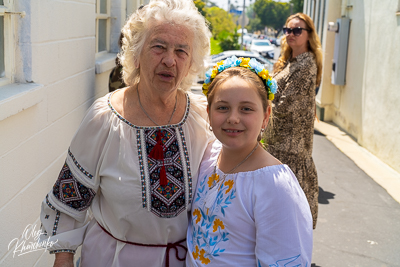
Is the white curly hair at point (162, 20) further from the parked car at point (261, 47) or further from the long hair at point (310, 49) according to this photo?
the parked car at point (261, 47)

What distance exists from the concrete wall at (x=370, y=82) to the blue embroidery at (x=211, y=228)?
570 cm

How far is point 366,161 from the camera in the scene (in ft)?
25.8

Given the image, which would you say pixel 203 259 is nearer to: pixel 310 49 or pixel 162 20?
pixel 162 20

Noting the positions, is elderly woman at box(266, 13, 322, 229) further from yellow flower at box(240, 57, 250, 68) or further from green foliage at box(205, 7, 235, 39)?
green foliage at box(205, 7, 235, 39)

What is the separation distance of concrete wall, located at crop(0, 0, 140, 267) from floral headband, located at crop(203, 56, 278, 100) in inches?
36.5

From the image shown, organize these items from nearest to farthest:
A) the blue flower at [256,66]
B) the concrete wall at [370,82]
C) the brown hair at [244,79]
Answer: the brown hair at [244,79]
the blue flower at [256,66]
the concrete wall at [370,82]

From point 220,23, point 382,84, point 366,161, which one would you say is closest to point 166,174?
point 366,161

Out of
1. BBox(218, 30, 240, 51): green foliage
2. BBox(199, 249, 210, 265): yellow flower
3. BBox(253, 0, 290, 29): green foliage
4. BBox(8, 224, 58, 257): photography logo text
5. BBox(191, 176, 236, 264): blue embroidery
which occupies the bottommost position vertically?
BBox(8, 224, 58, 257): photography logo text

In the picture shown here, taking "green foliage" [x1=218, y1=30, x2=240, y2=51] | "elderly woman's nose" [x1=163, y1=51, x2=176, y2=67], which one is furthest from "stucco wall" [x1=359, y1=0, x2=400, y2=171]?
"green foliage" [x1=218, y1=30, x2=240, y2=51]

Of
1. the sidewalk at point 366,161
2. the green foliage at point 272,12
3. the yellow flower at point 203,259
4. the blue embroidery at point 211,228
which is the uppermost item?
the green foliage at point 272,12

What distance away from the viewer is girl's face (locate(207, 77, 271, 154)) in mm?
1970

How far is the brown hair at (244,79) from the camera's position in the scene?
2043mm

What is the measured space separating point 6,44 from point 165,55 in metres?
0.88

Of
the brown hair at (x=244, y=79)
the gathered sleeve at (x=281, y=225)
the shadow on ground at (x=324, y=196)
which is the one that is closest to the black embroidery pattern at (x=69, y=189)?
the brown hair at (x=244, y=79)
